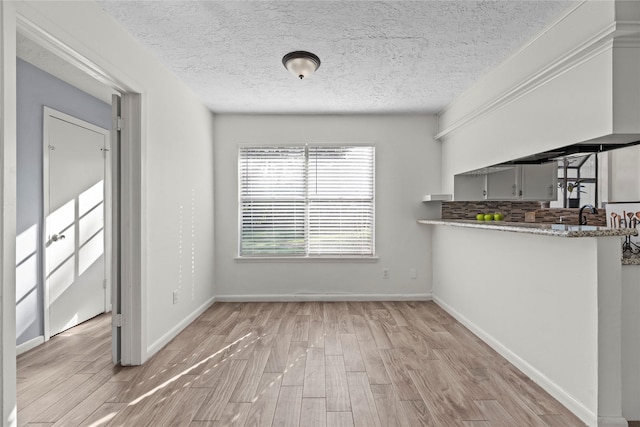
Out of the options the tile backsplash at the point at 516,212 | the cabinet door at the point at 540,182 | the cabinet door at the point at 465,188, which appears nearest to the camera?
the tile backsplash at the point at 516,212

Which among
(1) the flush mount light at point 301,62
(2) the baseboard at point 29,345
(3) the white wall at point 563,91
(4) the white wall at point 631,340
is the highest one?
(1) the flush mount light at point 301,62

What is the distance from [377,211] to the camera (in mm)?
4660

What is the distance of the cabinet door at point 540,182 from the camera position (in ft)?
9.75

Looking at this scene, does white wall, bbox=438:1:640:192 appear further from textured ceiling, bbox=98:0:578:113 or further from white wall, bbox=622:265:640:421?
white wall, bbox=622:265:640:421

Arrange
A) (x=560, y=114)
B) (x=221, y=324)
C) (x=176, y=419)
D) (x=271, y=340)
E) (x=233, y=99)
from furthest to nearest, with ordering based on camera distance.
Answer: (x=233, y=99) → (x=221, y=324) → (x=271, y=340) → (x=560, y=114) → (x=176, y=419)

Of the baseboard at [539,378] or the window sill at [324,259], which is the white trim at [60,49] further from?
the baseboard at [539,378]

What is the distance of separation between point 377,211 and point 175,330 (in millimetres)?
2788

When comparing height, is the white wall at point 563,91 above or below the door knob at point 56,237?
above

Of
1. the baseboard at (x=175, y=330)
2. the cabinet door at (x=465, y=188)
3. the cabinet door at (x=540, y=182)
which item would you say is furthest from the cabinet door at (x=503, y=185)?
the baseboard at (x=175, y=330)

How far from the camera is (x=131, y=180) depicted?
2.73 m

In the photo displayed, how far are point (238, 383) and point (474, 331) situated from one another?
7.58ft

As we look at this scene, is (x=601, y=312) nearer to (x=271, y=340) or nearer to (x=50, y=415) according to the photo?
(x=271, y=340)

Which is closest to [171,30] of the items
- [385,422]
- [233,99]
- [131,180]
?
[131,180]

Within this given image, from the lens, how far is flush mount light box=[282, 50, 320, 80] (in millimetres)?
2809
